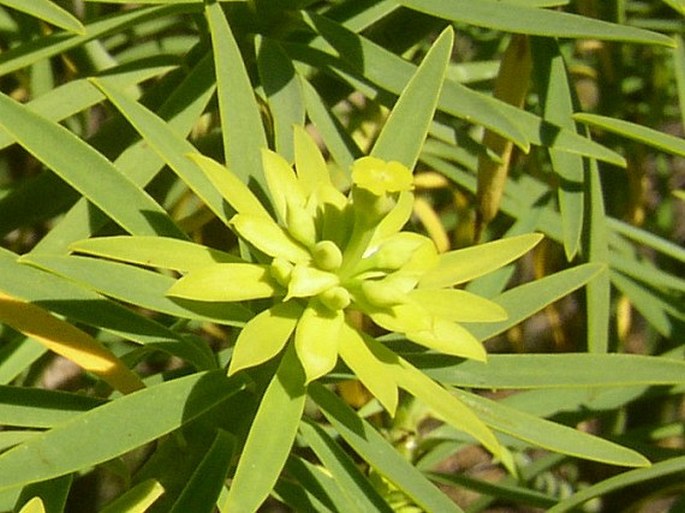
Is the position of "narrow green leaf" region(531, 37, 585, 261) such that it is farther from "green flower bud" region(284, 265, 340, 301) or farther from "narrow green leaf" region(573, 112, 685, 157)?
"green flower bud" region(284, 265, 340, 301)

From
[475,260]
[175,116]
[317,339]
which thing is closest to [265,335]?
[317,339]

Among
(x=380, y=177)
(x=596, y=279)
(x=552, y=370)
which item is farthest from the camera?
(x=596, y=279)

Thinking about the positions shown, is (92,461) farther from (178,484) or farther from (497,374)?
(497,374)

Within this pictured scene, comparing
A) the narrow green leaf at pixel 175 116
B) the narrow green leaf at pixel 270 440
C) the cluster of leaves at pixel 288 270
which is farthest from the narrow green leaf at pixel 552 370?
the narrow green leaf at pixel 175 116

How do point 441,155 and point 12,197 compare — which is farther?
point 441,155

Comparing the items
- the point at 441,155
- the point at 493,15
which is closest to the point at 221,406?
the point at 493,15

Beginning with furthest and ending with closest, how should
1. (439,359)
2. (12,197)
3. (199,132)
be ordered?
(199,132) → (12,197) → (439,359)

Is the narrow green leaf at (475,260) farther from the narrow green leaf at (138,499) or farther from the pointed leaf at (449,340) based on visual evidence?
the narrow green leaf at (138,499)

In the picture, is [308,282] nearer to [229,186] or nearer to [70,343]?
[229,186]
